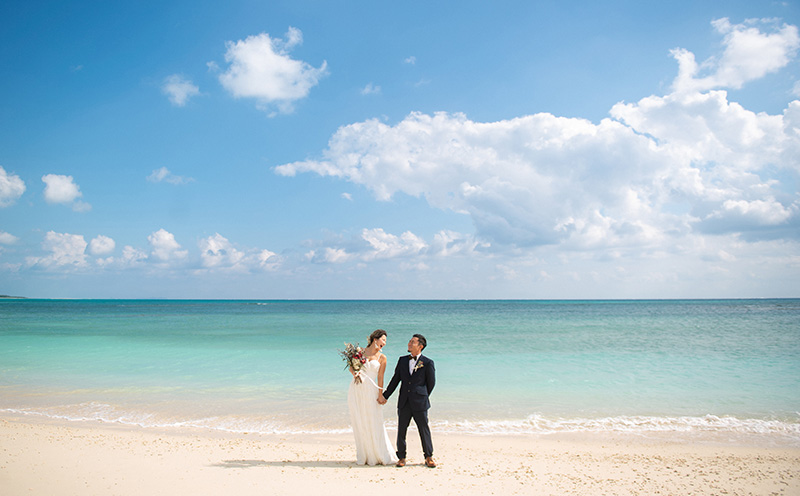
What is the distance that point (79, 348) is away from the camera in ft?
64.8

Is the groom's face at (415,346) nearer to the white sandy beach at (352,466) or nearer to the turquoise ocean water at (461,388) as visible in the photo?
the white sandy beach at (352,466)

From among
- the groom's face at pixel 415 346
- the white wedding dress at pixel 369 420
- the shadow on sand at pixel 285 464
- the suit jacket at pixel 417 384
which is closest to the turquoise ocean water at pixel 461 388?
the shadow on sand at pixel 285 464

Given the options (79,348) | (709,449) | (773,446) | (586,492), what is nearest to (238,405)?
(586,492)

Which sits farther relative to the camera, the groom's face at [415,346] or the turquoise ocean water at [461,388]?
the turquoise ocean water at [461,388]

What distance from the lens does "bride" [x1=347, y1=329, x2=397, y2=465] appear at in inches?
236

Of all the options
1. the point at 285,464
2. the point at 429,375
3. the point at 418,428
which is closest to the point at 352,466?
the point at 285,464

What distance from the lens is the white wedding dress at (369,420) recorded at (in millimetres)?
5980

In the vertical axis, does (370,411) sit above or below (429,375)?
below

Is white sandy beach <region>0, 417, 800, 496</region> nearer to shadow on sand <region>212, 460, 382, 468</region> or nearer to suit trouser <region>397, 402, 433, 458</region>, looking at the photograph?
shadow on sand <region>212, 460, 382, 468</region>

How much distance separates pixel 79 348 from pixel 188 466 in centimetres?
1832

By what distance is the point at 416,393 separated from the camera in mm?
6012

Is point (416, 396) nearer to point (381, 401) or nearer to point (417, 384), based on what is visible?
point (417, 384)

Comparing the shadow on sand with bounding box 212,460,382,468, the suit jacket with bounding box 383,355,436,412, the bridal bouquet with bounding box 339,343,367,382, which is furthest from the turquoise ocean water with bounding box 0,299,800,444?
the bridal bouquet with bounding box 339,343,367,382

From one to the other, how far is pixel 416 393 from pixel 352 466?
136 centimetres
